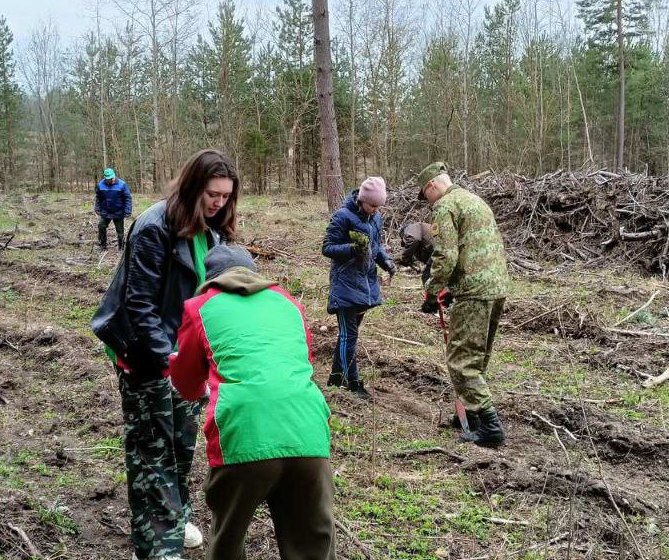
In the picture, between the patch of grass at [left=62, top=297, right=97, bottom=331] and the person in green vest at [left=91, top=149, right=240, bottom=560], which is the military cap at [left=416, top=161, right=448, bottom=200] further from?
the patch of grass at [left=62, top=297, right=97, bottom=331]

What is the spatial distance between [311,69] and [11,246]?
2160cm

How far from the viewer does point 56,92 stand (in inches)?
1726

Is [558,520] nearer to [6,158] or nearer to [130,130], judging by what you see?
[130,130]

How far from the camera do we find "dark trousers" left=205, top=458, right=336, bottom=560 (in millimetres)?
2072

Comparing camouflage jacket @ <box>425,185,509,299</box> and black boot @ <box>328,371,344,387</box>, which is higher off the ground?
camouflage jacket @ <box>425,185,509,299</box>

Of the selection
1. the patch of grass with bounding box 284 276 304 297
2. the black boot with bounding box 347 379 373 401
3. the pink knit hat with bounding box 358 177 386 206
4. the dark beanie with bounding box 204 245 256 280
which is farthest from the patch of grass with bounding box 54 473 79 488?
the patch of grass with bounding box 284 276 304 297

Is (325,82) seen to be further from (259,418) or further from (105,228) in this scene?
(259,418)

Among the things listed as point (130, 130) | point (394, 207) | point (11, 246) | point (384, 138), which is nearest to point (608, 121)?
point (384, 138)

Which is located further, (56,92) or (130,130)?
(56,92)

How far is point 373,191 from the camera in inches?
209

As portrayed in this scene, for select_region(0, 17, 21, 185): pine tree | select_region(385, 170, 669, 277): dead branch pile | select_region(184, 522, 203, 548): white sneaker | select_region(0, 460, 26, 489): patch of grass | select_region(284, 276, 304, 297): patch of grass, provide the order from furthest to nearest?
select_region(0, 17, 21, 185): pine tree < select_region(385, 170, 669, 277): dead branch pile < select_region(284, 276, 304, 297): patch of grass < select_region(0, 460, 26, 489): patch of grass < select_region(184, 522, 203, 548): white sneaker

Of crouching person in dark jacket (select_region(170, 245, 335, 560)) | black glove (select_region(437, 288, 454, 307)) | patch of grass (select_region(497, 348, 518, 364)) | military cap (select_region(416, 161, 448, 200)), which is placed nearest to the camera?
crouching person in dark jacket (select_region(170, 245, 335, 560))

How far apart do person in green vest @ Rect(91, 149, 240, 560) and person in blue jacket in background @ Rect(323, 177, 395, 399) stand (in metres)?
2.58

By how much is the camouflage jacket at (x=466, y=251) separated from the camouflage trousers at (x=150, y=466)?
96.7 inches
